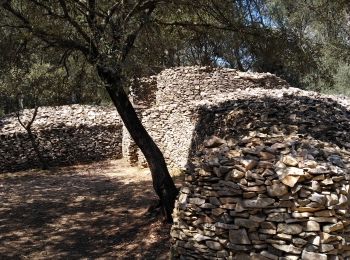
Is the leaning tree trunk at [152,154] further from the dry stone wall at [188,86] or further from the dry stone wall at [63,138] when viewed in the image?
the dry stone wall at [63,138]

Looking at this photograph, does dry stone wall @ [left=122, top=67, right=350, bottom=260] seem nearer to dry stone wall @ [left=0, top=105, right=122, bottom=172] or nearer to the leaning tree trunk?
the leaning tree trunk

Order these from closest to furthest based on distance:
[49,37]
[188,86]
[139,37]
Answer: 1. [49,37]
2. [139,37]
3. [188,86]

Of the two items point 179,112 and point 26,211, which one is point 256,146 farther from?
point 179,112

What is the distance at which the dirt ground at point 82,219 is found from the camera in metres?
7.63

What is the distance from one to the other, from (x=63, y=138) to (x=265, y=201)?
13269 mm

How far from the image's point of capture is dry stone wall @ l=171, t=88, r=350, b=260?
4.90 m

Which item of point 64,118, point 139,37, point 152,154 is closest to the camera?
point 152,154

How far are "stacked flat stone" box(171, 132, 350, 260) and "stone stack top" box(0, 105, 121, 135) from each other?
12111mm

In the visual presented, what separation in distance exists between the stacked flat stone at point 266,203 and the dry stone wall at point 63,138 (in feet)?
38.9

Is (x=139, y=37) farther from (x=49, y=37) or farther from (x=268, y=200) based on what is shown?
(x=268, y=200)

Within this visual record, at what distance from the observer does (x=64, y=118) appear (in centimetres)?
1769

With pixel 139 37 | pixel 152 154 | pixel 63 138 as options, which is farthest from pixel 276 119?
pixel 63 138

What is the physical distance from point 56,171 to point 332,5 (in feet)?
37.2

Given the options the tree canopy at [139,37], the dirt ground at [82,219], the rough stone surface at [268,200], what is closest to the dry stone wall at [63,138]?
the dirt ground at [82,219]
